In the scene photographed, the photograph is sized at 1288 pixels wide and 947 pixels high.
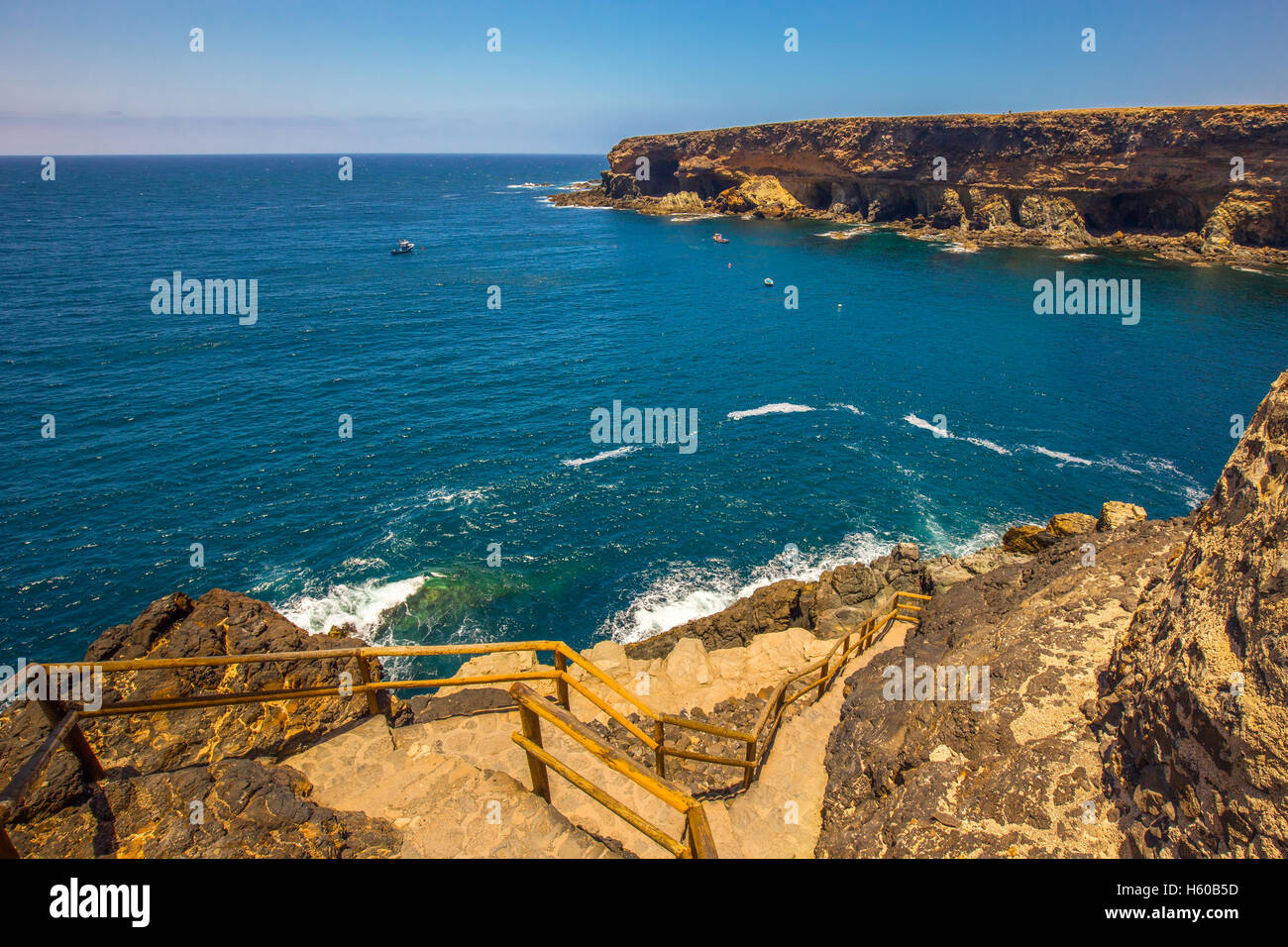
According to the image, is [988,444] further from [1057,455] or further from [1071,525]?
[1071,525]

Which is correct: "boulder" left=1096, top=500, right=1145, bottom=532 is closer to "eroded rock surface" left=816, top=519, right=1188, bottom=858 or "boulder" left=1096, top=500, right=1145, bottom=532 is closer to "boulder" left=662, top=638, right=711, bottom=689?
"eroded rock surface" left=816, top=519, right=1188, bottom=858

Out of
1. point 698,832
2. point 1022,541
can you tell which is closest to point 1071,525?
point 1022,541

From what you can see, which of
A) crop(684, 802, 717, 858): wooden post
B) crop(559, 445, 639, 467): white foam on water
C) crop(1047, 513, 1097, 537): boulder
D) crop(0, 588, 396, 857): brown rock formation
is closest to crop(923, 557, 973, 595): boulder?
crop(1047, 513, 1097, 537): boulder

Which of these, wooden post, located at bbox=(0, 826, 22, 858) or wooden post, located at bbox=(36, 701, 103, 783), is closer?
wooden post, located at bbox=(0, 826, 22, 858)

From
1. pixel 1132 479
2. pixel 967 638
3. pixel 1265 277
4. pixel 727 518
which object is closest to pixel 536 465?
pixel 727 518

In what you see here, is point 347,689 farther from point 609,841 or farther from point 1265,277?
point 1265,277

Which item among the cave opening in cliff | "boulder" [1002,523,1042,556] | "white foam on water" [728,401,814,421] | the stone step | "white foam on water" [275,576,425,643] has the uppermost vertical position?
the cave opening in cliff

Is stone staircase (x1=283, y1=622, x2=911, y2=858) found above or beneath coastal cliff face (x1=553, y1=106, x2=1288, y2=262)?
beneath
